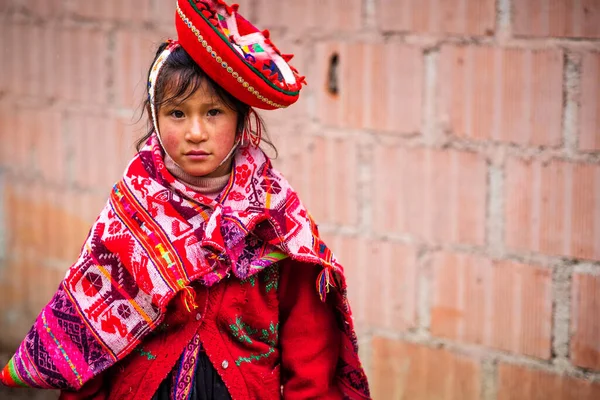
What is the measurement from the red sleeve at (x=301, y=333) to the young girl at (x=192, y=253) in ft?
0.07

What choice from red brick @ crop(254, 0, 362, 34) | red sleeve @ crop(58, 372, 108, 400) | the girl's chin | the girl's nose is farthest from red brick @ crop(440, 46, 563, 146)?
red sleeve @ crop(58, 372, 108, 400)

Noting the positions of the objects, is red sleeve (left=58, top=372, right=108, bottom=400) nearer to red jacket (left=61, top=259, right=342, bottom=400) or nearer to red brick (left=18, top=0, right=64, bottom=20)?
red jacket (left=61, top=259, right=342, bottom=400)

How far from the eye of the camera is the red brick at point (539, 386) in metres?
3.28

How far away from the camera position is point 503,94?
10.7 ft

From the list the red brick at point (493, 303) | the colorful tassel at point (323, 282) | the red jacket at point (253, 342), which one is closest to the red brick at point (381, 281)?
the red brick at point (493, 303)

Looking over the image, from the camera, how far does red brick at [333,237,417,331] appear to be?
3.61 metres

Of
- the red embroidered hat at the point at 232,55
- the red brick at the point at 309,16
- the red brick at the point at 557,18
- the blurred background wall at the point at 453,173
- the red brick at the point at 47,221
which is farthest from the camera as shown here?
the red brick at the point at 47,221

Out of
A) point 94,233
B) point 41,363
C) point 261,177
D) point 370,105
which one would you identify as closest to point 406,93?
point 370,105

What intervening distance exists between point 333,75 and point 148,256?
5.29 ft

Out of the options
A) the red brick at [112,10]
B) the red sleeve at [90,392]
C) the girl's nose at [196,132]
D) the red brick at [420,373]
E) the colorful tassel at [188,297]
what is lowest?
the red brick at [420,373]

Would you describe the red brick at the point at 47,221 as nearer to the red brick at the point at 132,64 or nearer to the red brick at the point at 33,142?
the red brick at the point at 33,142

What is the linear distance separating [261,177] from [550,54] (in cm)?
128

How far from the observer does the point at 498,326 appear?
3.41m

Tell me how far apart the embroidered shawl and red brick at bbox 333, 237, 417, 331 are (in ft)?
3.99
